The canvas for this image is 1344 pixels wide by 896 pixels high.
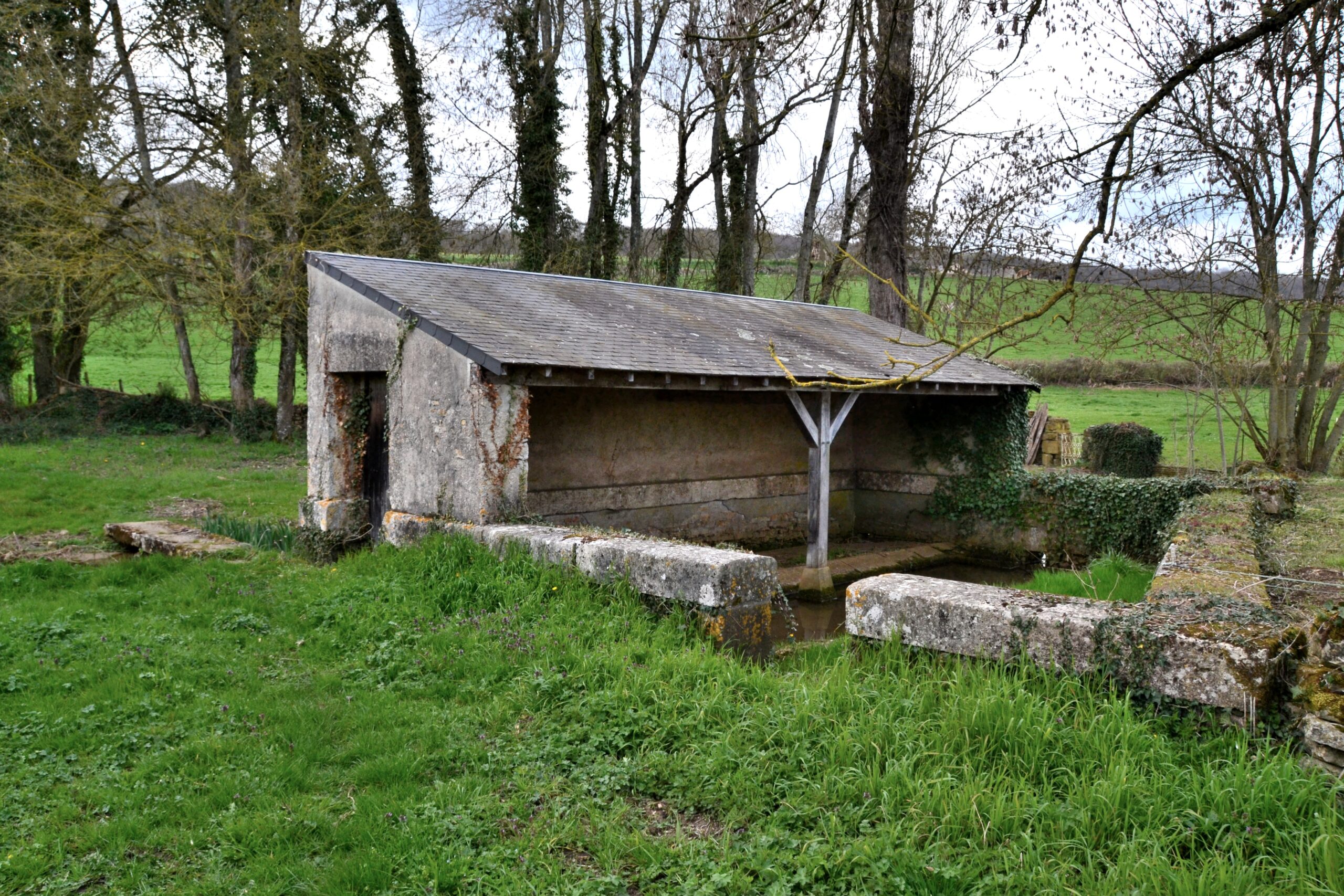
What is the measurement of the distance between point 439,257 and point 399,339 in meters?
12.3

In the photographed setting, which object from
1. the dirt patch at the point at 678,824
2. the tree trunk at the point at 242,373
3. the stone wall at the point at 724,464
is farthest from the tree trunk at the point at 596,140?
the dirt patch at the point at 678,824

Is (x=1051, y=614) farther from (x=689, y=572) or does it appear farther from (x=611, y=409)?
(x=611, y=409)

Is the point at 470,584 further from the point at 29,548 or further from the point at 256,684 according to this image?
the point at 29,548

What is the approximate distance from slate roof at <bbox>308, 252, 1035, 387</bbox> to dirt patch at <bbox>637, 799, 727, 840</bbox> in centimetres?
375

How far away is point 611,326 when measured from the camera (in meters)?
8.84

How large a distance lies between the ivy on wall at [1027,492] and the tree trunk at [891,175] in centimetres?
334

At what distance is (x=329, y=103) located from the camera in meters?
18.6

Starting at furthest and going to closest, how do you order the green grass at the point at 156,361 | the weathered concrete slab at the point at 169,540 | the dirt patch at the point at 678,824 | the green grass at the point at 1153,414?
the green grass at the point at 1153,414 < the green grass at the point at 156,361 < the weathered concrete slab at the point at 169,540 < the dirt patch at the point at 678,824

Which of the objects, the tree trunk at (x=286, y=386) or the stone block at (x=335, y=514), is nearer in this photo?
the stone block at (x=335, y=514)

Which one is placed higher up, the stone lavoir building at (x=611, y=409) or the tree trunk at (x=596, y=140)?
the tree trunk at (x=596, y=140)

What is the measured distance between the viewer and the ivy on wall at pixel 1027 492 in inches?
402

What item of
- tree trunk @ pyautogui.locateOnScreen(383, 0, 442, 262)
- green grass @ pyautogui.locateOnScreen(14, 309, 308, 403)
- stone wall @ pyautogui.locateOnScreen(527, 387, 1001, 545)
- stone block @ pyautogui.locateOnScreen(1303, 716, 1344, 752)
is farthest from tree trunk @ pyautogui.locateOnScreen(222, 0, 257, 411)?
stone block @ pyautogui.locateOnScreen(1303, 716, 1344, 752)

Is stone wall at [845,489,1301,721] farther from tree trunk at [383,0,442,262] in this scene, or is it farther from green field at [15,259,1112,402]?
tree trunk at [383,0,442,262]

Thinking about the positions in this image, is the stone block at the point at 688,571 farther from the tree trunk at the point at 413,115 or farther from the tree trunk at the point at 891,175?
the tree trunk at the point at 413,115
